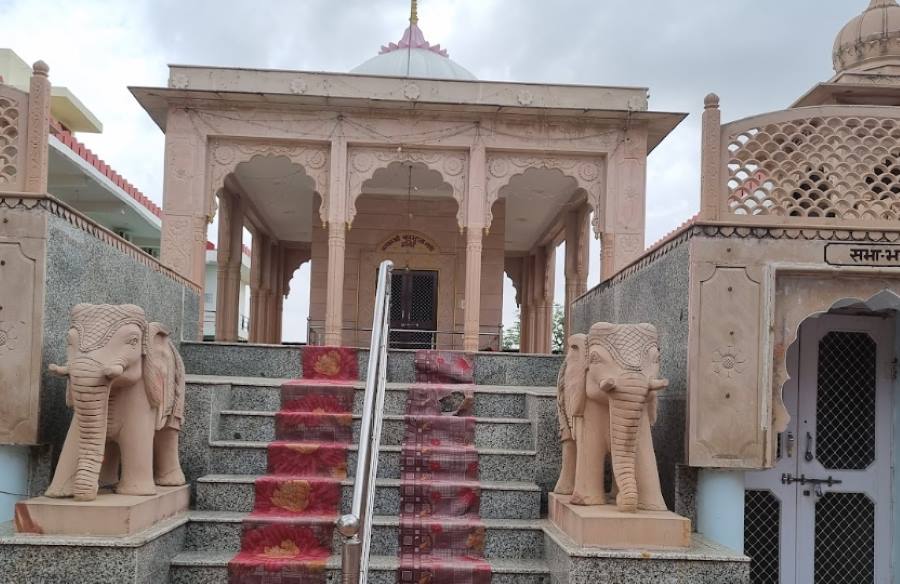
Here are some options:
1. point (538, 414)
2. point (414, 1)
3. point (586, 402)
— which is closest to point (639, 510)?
point (586, 402)

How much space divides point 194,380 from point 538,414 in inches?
98.1

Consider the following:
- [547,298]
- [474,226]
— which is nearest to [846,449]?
[474,226]

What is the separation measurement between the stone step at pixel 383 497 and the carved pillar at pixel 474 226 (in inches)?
233

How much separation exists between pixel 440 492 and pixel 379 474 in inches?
20.6

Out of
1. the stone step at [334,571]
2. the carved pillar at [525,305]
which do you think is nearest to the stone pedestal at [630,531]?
the stone step at [334,571]

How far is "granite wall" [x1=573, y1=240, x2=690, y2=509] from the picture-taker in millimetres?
5246

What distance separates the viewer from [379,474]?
578cm

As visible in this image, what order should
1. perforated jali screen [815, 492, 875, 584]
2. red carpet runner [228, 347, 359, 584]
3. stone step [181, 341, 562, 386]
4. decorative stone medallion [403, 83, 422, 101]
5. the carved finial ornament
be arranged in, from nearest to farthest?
red carpet runner [228, 347, 359, 584] < the carved finial ornament < perforated jali screen [815, 492, 875, 584] < stone step [181, 341, 562, 386] < decorative stone medallion [403, 83, 422, 101]

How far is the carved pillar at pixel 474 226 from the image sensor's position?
11.4 m

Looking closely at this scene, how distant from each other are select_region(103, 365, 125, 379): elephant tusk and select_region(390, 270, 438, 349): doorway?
36.8 feet

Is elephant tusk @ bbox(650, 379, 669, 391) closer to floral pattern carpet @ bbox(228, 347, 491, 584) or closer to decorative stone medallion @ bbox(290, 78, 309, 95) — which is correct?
floral pattern carpet @ bbox(228, 347, 491, 584)

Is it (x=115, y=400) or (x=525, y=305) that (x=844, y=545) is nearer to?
(x=115, y=400)

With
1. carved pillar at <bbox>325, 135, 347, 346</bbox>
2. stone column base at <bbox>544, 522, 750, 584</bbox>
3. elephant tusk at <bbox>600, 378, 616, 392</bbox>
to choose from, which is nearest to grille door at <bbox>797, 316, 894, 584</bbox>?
stone column base at <bbox>544, 522, 750, 584</bbox>

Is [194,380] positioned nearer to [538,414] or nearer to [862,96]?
[538,414]
